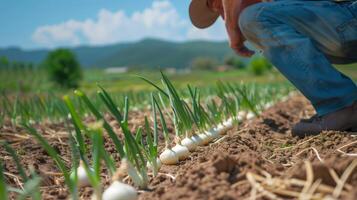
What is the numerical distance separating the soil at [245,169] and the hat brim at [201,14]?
720 millimetres

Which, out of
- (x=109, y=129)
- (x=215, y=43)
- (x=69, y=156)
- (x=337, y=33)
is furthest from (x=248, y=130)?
(x=215, y=43)

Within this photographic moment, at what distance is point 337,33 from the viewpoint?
6.40 ft

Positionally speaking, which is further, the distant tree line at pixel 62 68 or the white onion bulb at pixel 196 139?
the distant tree line at pixel 62 68

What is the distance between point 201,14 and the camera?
8.06 feet

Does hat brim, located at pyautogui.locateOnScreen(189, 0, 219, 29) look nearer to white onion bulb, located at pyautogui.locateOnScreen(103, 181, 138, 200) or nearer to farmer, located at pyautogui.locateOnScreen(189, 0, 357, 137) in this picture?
farmer, located at pyautogui.locateOnScreen(189, 0, 357, 137)

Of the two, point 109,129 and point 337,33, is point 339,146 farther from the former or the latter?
point 109,129

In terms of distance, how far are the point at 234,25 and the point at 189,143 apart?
0.72 meters

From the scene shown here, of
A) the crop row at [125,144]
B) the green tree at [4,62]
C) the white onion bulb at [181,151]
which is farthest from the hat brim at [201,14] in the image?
the green tree at [4,62]

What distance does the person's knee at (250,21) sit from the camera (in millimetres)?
2008

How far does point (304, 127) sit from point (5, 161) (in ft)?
4.36

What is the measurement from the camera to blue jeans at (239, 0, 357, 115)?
191cm

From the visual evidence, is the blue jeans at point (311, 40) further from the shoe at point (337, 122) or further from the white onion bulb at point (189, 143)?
the white onion bulb at point (189, 143)

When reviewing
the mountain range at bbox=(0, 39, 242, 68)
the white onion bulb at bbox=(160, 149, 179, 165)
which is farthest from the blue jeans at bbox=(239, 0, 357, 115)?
the mountain range at bbox=(0, 39, 242, 68)

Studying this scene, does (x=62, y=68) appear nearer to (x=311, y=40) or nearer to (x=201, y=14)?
(x=201, y=14)
